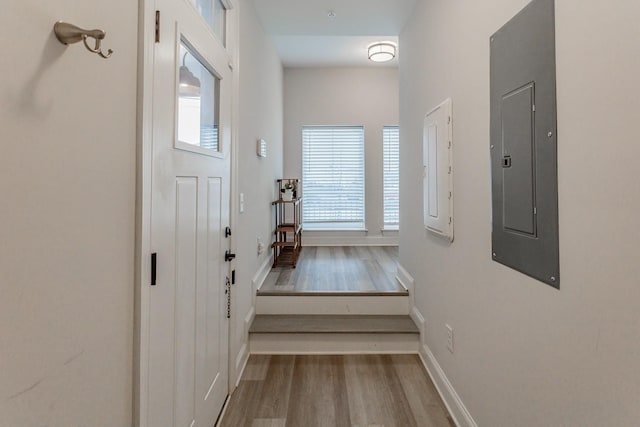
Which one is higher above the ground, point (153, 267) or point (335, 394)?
point (153, 267)

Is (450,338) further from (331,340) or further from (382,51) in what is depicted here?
(382,51)

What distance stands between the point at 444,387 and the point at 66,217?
2.04m

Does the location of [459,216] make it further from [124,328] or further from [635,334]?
[124,328]

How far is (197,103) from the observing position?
1.49 m

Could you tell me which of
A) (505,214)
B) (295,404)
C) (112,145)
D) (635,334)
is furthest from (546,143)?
(295,404)

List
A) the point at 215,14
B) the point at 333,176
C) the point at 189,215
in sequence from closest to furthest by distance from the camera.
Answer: the point at 189,215 < the point at 215,14 < the point at 333,176

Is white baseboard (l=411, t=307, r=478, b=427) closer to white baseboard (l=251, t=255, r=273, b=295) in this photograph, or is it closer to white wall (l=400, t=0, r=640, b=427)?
white wall (l=400, t=0, r=640, b=427)

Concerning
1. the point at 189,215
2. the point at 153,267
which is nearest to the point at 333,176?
the point at 189,215

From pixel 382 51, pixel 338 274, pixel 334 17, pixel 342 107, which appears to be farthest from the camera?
pixel 342 107

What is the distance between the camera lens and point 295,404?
74.9 inches

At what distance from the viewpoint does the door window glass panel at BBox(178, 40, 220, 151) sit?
1.33 meters

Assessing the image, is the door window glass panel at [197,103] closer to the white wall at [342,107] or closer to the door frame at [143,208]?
the door frame at [143,208]

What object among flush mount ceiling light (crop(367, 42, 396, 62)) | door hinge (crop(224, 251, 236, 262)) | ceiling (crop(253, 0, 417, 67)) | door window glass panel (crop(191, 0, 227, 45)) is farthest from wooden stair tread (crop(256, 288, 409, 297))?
flush mount ceiling light (crop(367, 42, 396, 62))

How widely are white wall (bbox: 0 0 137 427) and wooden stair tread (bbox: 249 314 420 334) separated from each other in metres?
1.61
